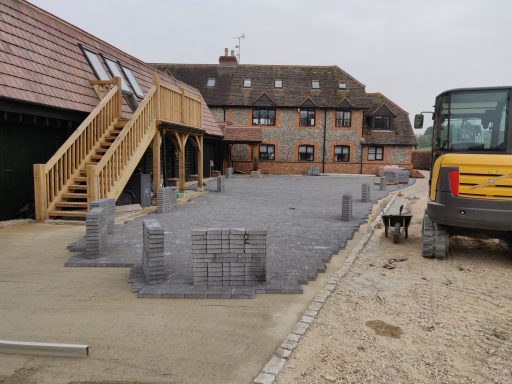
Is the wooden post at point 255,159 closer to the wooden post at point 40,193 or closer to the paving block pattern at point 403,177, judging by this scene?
the paving block pattern at point 403,177

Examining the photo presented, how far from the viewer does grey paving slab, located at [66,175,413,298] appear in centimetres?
551

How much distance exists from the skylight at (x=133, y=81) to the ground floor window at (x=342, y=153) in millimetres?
22488

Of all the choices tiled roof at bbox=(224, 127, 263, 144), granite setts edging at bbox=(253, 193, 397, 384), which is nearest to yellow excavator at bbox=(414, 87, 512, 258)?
granite setts edging at bbox=(253, 193, 397, 384)

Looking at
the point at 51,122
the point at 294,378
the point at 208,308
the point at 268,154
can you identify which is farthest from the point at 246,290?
the point at 268,154

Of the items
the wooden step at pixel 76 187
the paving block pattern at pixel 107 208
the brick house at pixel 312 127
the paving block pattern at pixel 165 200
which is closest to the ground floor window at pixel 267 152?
the brick house at pixel 312 127

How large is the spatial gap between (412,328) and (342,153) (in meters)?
32.9

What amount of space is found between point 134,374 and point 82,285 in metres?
2.65

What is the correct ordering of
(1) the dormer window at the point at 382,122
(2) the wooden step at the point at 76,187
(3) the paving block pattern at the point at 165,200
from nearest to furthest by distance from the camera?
1. (2) the wooden step at the point at 76,187
2. (3) the paving block pattern at the point at 165,200
3. (1) the dormer window at the point at 382,122

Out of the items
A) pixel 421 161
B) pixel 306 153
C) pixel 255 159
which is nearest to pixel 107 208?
pixel 255 159

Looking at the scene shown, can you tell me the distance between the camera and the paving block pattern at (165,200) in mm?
12359

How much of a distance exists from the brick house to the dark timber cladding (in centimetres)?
2135

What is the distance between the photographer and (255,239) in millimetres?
5570

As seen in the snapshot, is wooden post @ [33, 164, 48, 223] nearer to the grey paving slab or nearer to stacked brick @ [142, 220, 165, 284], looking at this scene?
the grey paving slab

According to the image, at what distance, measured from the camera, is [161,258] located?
570cm
